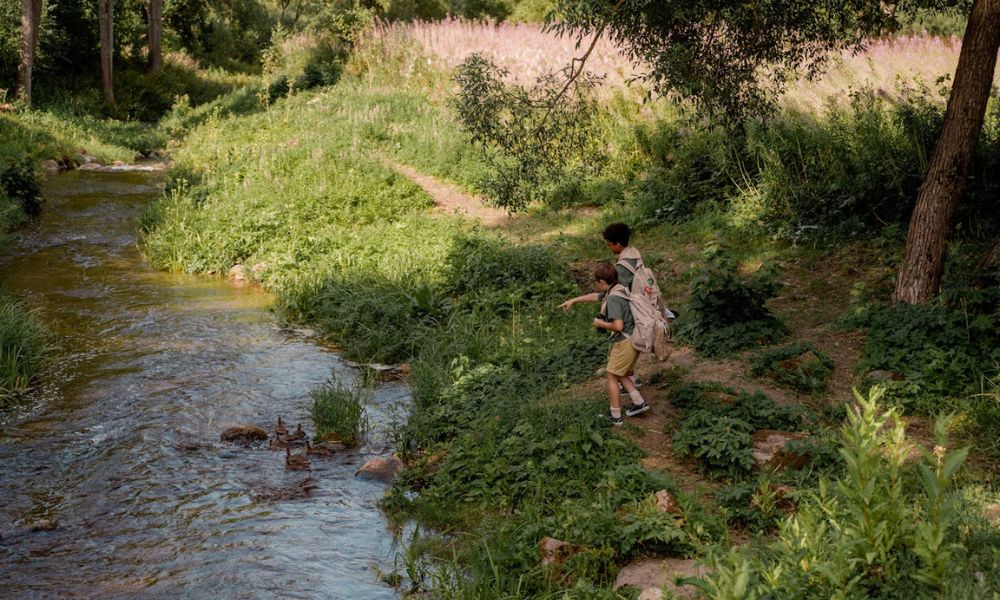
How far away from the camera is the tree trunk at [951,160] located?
741cm

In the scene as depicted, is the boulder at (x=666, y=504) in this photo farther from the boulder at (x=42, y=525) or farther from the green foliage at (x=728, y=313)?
the boulder at (x=42, y=525)

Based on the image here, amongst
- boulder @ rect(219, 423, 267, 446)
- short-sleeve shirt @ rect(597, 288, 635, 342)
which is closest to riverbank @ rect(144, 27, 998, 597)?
short-sleeve shirt @ rect(597, 288, 635, 342)

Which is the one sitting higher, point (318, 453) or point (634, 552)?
point (634, 552)

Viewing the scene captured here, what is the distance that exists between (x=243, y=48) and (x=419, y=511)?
48.0 meters

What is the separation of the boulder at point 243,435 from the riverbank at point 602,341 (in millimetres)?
1228

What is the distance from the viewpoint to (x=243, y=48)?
4919 cm

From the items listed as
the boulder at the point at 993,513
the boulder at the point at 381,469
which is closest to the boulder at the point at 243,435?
the boulder at the point at 381,469

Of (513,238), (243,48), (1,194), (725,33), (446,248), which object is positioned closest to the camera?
(725,33)

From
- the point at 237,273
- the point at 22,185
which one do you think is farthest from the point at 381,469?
the point at 22,185

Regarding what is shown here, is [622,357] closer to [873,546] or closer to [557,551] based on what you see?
[557,551]

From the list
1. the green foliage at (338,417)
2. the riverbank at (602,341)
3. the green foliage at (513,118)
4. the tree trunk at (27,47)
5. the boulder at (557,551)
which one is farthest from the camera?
the tree trunk at (27,47)

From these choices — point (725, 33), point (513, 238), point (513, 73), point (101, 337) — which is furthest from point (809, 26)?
point (513, 73)

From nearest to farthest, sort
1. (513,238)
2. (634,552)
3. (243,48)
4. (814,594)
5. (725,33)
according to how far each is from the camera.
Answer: (814,594) < (634,552) < (725,33) < (513,238) < (243,48)

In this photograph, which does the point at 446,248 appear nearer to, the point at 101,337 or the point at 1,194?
the point at 101,337
